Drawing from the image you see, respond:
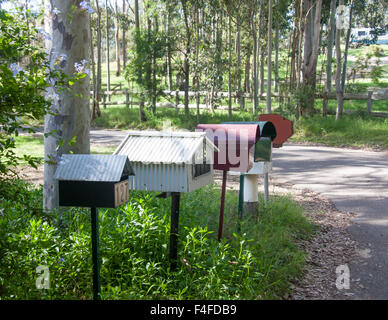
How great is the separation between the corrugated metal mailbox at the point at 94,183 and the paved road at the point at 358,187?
283cm

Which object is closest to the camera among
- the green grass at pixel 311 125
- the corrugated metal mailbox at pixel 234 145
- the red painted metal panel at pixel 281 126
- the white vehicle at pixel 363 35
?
the corrugated metal mailbox at pixel 234 145

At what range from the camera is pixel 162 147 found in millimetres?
4324

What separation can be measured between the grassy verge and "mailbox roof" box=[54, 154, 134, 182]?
0.34 meters

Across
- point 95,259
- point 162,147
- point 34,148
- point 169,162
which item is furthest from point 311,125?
point 95,259

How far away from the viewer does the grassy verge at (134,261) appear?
12.5 feet

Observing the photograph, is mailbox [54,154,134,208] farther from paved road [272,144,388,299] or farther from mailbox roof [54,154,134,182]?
paved road [272,144,388,299]

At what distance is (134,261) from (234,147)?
1645 mm

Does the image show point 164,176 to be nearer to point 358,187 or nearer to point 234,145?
point 234,145

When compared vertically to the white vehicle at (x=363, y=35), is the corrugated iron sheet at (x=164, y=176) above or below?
below

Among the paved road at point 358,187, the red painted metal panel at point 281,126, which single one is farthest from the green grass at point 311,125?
the red painted metal panel at point 281,126

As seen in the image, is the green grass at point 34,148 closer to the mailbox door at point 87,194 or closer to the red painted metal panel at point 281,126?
the red painted metal panel at point 281,126

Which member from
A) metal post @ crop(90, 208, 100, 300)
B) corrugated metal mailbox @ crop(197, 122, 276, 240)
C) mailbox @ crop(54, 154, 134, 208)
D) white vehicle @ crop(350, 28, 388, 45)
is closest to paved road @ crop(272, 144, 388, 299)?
corrugated metal mailbox @ crop(197, 122, 276, 240)

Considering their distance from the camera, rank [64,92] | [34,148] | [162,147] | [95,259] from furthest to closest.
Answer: [34,148] → [64,92] → [162,147] → [95,259]
